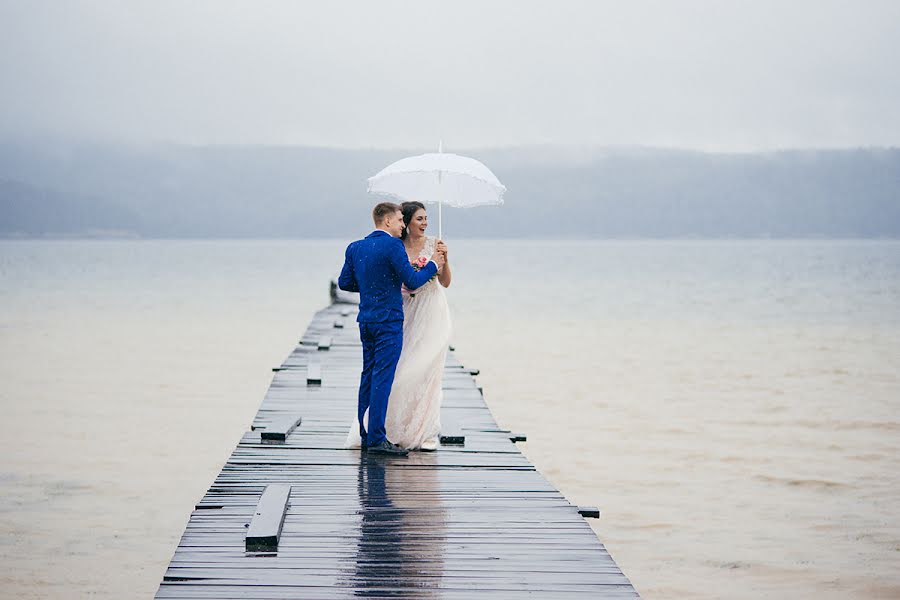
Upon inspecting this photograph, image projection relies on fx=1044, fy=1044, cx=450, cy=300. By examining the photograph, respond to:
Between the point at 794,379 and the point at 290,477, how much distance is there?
56.0 feet

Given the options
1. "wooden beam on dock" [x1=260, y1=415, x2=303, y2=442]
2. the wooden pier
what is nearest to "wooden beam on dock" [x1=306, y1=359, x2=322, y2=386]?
"wooden beam on dock" [x1=260, y1=415, x2=303, y2=442]

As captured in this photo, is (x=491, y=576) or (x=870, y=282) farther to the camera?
(x=870, y=282)

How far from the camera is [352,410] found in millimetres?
10148

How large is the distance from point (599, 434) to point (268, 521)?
9939 millimetres

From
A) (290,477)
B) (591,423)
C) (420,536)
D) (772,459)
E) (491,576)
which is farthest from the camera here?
(591,423)

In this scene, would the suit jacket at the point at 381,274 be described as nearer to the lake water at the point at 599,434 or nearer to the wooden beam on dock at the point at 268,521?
the wooden beam on dock at the point at 268,521

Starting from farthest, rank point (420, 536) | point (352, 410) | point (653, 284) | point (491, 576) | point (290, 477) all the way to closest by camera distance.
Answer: point (653, 284) → point (352, 410) → point (290, 477) → point (420, 536) → point (491, 576)

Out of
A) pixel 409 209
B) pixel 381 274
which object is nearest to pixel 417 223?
pixel 409 209

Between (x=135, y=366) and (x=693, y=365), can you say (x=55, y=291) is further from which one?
(x=693, y=365)

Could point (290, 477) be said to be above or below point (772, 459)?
above

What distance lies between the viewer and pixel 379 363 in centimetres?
729

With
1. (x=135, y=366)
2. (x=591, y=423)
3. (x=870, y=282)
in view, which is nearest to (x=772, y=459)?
(x=591, y=423)

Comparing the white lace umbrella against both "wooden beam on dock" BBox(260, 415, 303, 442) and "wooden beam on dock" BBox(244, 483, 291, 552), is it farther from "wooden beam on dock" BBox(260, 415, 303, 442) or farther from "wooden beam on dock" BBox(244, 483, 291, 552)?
"wooden beam on dock" BBox(244, 483, 291, 552)

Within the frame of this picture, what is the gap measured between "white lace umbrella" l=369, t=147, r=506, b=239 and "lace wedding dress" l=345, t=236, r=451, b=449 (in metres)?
0.48
